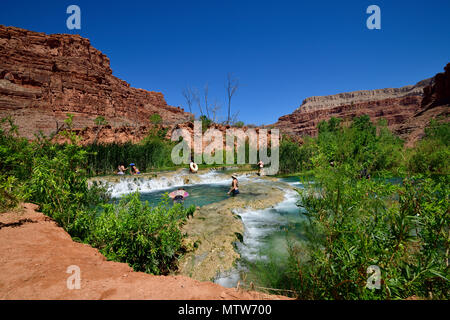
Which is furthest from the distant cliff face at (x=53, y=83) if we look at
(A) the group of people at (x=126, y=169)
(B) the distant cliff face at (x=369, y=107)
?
(B) the distant cliff face at (x=369, y=107)

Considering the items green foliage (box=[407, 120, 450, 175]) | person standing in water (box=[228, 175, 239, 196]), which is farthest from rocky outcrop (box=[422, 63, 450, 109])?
person standing in water (box=[228, 175, 239, 196])

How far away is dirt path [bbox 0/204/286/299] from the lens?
63.9 inches

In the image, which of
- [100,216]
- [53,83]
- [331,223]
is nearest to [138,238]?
[100,216]

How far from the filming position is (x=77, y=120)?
4112cm

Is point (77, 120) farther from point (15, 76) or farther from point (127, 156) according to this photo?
point (127, 156)

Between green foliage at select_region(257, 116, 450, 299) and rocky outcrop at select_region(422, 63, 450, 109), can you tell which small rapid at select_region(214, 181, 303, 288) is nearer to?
green foliage at select_region(257, 116, 450, 299)

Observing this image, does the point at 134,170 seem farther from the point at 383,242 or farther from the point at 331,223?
the point at 383,242

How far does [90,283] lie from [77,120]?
168 ft

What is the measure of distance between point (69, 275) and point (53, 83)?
58.4 meters

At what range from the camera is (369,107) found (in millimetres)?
98938

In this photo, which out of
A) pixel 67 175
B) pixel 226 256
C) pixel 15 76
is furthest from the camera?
pixel 15 76

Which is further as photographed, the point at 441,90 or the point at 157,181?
the point at 441,90

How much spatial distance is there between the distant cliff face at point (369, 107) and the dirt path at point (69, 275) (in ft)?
218
